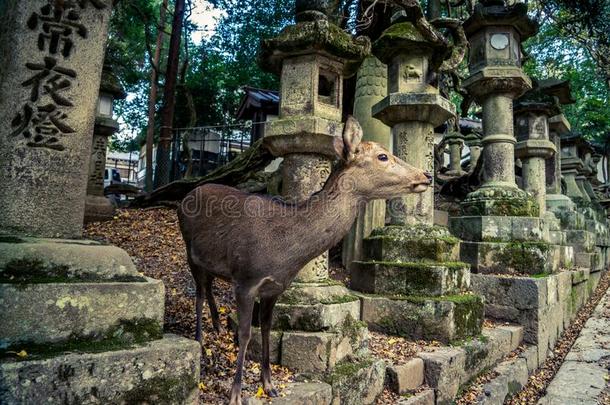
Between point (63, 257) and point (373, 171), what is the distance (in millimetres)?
1693

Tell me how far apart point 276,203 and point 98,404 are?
1.36 m

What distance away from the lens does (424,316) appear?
377 centimetres

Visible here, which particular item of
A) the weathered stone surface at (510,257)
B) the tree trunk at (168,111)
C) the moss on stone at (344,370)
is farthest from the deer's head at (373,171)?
the tree trunk at (168,111)

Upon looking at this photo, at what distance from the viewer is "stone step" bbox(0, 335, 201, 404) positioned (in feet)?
5.21

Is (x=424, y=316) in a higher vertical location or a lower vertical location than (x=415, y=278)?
lower

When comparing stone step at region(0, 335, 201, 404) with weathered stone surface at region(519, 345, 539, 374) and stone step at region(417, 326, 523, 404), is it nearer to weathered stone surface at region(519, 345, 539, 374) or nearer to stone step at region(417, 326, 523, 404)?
stone step at region(417, 326, 523, 404)

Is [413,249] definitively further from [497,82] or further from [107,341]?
[497,82]

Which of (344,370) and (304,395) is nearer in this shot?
(304,395)

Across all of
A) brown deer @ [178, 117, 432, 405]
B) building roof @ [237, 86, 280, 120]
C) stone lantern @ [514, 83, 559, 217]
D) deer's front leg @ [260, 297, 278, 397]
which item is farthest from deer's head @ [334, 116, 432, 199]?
building roof @ [237, 86, 280, 120]

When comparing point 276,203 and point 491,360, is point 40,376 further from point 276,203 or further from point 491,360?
point 491,360

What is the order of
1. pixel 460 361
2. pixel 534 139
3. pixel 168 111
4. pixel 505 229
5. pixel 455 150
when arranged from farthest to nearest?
pixel 455 150
pixel 168 111
pixel 534 139
pixel 505 229
pixel 460 361

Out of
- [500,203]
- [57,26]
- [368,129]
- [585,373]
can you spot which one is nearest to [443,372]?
[585,373]

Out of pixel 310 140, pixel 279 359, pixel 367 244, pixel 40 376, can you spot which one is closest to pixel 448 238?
pixel 367 244

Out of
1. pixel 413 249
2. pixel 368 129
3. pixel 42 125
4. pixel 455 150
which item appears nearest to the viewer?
pixel 42 125
